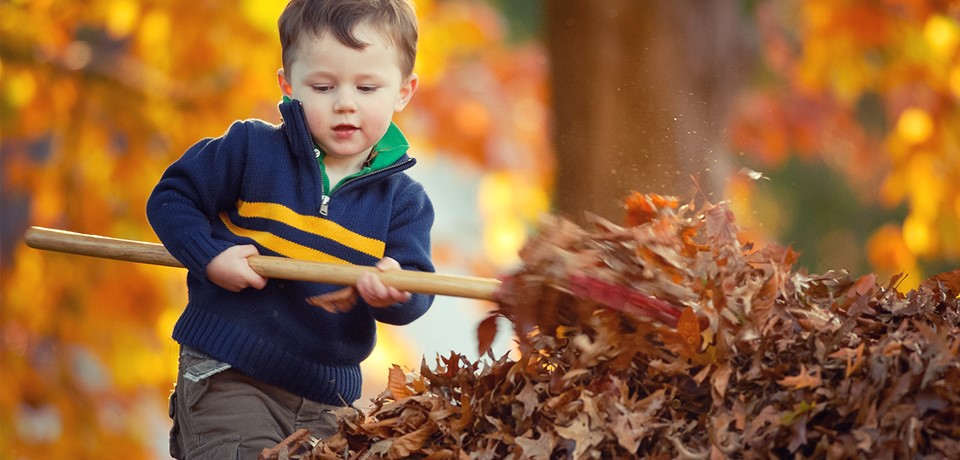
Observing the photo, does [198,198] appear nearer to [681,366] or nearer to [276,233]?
[276,233]

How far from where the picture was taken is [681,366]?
7.20 feet

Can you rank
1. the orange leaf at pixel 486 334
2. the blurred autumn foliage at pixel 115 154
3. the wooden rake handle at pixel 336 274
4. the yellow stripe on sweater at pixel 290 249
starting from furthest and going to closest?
the blurred autumn foliage at pixel 115 154
the yellow stripe on sweater at pixel 290 249
the wooden rake handle at pixel 336 274
the orange leaf at pixel 486 334

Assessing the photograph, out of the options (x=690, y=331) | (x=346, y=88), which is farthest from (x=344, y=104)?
(x=690, y=331)

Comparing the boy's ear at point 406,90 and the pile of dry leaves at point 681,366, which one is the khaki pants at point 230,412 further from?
the boy's ear at point 406,90

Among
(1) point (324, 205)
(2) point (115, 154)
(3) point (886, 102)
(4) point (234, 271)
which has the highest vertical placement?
(3) point (886, 102)

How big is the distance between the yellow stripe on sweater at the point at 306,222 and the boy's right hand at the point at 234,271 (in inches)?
4.6

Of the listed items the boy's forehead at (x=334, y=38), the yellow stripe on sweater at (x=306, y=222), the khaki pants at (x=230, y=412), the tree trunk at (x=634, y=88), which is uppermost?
the tree trunk at (x=634, y=88)

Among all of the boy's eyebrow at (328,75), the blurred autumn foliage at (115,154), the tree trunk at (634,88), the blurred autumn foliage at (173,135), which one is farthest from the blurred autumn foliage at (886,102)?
the boy's eyebrow at (328,75)

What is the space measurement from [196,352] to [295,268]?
0.38 m

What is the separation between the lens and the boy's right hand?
8.61 ft

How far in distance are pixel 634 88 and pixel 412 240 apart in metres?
1.94

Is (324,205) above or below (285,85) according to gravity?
below

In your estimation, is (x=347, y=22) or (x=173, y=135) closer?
(x=347, y=22)

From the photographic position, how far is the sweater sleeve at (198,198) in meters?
2.66
